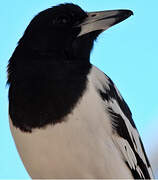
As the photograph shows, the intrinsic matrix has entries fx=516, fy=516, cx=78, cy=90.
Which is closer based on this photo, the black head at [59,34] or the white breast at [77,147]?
the white breast at [77,147]

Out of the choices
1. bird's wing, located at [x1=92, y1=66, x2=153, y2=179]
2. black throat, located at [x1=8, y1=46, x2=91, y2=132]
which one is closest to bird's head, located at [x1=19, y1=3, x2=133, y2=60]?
black throat, located at [x1=8, y1=46, x2=91, y2=132]

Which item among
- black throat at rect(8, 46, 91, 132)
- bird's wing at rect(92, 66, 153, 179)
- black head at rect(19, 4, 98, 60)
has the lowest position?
bird's wing at rect(92, 66, 153, 179)

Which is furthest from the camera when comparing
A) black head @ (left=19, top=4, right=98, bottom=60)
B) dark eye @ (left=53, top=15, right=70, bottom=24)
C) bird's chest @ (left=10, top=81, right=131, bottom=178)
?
dark eye @ (left=53, top=15, right=70, bottom=24)

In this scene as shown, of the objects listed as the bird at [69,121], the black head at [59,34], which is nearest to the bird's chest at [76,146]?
the bird at [69,121]

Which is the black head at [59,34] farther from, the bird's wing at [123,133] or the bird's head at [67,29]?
the bird's wing at [123,133]

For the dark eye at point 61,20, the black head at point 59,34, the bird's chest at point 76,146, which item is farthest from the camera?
the dark eye at point 61,20

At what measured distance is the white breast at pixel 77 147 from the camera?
120 inches

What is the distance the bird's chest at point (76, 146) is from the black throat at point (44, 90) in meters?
0.06

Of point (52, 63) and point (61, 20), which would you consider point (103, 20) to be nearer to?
point (61, 20)

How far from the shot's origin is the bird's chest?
10.0 feet

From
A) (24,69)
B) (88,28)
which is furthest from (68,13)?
(24,69)

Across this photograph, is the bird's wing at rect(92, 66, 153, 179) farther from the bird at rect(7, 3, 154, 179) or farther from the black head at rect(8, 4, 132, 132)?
the black head at rect(8, 4, 132, 132)

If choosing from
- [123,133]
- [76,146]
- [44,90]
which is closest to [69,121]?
[76,146]

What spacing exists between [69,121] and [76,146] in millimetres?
155
